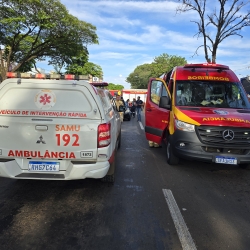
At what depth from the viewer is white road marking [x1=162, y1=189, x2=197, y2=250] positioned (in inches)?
114

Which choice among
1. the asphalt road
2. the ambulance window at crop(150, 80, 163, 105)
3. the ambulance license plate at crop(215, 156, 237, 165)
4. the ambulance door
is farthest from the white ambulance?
the ambulance window at crop(150, 80, 163, 105)

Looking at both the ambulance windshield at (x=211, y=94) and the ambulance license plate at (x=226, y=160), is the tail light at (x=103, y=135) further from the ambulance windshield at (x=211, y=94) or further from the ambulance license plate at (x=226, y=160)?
the ambulance windshield at (x=211, y=94)

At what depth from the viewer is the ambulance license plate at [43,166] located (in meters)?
3.73

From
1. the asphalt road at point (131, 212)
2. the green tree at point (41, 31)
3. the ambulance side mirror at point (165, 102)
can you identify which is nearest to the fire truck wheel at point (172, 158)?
the asphalt road at point (131, 212)

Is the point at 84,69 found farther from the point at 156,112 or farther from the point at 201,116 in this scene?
the point at 201,116

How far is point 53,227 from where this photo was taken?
10.5 feet

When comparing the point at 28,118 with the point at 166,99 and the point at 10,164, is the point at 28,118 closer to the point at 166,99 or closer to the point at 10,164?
the point at 10,164

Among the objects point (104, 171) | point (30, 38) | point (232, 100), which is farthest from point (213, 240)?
point (30, 38)

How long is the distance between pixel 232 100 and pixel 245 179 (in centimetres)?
198

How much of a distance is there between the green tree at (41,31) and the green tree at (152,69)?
30.3 meters

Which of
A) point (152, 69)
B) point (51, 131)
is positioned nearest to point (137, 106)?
point (51, 131)

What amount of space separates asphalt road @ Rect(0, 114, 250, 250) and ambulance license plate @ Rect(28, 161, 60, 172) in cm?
54

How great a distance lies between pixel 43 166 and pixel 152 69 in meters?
62.5

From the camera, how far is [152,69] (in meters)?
63.9
